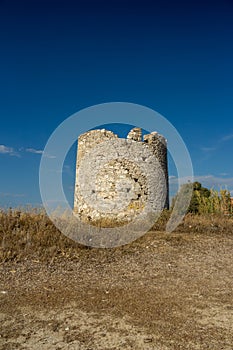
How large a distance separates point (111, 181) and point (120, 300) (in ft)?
28.9

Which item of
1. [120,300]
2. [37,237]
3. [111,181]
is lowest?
[120,300]

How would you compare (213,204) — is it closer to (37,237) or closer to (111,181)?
(111,181)

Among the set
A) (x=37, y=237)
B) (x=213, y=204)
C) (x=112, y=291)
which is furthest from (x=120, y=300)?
(x=213, y=204)

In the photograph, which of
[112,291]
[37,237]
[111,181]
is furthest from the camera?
[111,181]

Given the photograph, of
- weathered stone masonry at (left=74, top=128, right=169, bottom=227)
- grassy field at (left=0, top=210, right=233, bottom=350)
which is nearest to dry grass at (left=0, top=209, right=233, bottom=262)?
grassy field at (left=0, top=210, right=233, bottom=350)

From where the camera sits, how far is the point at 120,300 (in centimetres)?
388

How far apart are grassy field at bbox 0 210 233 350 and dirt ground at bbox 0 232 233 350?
1cm

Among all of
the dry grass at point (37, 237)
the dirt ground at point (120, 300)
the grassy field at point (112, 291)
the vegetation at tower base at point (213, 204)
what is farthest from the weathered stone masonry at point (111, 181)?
the dirt ground at point (120, 300)

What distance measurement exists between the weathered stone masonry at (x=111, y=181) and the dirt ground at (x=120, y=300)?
18.3 ft

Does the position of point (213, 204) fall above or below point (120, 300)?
above

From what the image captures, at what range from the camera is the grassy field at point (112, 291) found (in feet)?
9.29

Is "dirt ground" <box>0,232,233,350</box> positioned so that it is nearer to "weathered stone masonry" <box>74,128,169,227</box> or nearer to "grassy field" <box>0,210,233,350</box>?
"grassy field" <box>0,210,233,350</box>

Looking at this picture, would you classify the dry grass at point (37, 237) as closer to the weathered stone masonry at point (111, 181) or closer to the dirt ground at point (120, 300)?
the dirt ground at point (120, 300)

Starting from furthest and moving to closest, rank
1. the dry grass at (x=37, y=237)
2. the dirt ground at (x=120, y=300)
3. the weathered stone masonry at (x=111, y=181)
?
the weathered stone masonry at (x=111, y=181) < the dry grass at (x=37, y=237) < the dirt ground at (x=120, y=300)
